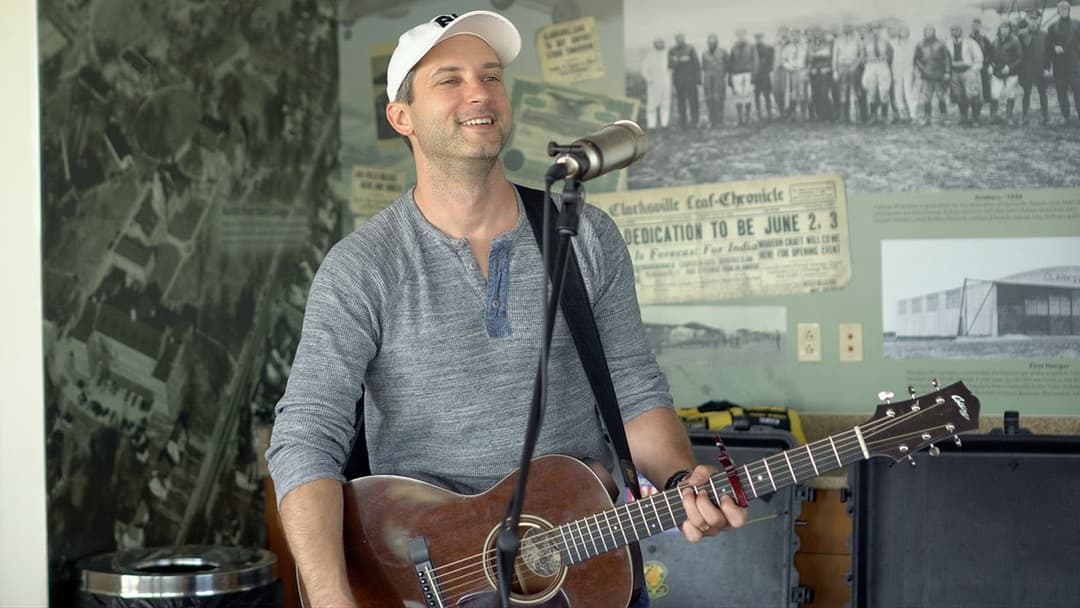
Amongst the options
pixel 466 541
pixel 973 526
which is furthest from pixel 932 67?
pixel 466 541

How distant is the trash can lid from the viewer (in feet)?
11.0

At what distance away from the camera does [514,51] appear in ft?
8.37

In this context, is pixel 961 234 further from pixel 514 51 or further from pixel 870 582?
pixel 514 51

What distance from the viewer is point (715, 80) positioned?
436cm

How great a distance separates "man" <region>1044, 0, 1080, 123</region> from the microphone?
261 centimetres

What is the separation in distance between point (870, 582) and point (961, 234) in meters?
1.25

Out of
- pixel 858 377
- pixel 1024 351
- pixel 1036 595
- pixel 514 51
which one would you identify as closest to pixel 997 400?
pixel 1024 351

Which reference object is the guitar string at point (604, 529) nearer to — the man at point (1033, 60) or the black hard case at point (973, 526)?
the black hard case at point (973, 526)

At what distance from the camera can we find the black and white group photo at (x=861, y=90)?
404 centimetres

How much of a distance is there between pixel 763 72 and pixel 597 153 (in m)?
2.64

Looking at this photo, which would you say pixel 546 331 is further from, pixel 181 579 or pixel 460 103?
pixel 181 579

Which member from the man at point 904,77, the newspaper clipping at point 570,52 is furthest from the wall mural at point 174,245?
the man at point 904,77

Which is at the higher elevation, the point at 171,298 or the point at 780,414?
the point at 171,298

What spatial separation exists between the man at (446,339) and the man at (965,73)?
6.76ft
